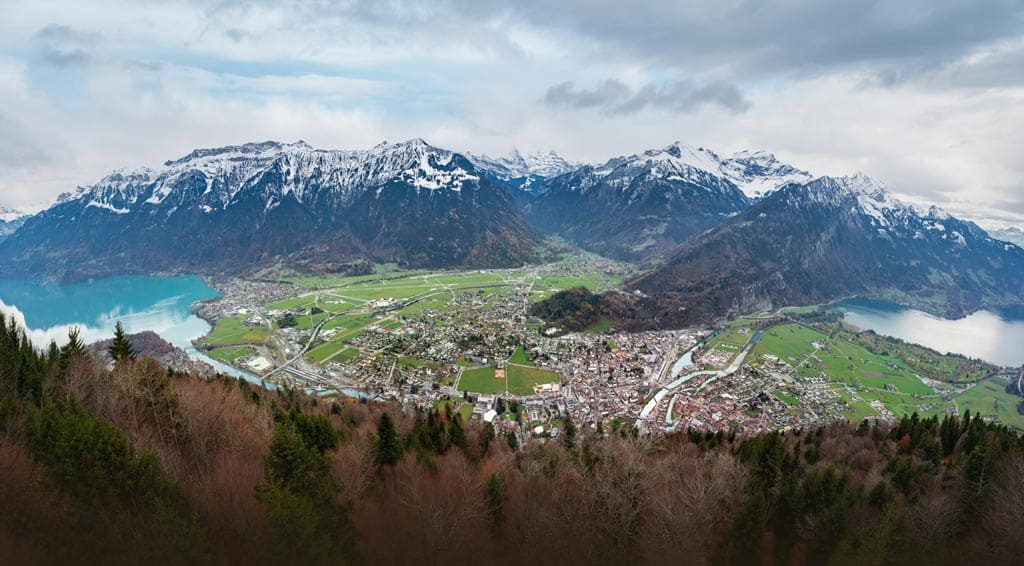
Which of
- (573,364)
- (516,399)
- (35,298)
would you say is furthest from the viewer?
(35,298)

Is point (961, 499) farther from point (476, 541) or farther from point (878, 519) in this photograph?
point (476, 541)

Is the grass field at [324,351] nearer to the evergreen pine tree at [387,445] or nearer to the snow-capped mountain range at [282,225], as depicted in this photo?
the evergreen pine tree at [387,445]

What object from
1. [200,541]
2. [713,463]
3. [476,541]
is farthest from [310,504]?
[713,463]

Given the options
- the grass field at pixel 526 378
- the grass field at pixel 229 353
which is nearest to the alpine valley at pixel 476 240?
the grass field at pixel 526 378

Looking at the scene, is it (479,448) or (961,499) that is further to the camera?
(479,448)

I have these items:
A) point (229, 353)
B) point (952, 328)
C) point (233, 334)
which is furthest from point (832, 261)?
point (233, 334)

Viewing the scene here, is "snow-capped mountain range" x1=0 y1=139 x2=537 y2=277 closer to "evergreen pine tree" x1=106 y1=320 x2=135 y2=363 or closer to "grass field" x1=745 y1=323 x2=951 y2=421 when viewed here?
"grass field" x1=745 y1=323 x2=951 y2=421
